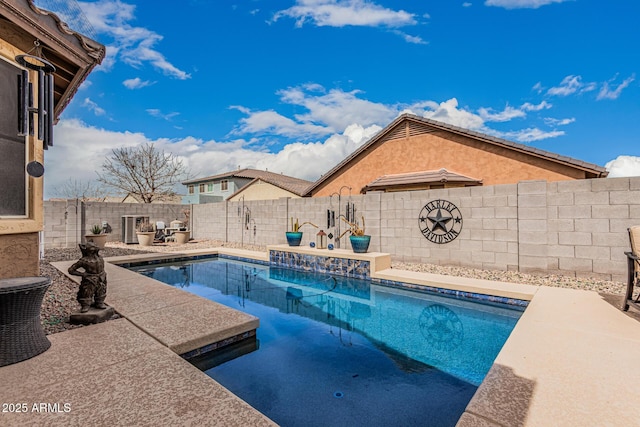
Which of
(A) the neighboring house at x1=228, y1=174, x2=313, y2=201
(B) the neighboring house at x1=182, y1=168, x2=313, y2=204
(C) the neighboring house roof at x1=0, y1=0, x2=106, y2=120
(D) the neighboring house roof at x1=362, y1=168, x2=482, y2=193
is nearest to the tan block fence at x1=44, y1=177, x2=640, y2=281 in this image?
(D) the neighboring house roof at x1=362, y1=168, x2=482, y2=193

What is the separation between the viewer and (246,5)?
9.13 m

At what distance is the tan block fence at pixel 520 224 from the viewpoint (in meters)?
5.57

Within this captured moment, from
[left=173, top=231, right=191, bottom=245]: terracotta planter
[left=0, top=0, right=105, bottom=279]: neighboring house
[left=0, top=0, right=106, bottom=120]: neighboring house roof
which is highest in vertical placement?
[left=0, top=0, right=106, bottom=120]: neighboring house roof

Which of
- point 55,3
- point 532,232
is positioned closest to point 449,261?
point 532,232

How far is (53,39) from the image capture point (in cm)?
343

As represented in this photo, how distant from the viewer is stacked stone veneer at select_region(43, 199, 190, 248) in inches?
471

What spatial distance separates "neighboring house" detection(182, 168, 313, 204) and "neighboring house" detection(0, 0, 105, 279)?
18517 mm

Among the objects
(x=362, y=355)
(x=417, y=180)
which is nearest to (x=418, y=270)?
(x=362, y=355)

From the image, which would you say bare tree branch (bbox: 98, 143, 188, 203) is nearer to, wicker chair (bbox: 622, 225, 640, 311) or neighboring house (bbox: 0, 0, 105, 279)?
neighboring house (bbox: 0, 0, 105, 279)

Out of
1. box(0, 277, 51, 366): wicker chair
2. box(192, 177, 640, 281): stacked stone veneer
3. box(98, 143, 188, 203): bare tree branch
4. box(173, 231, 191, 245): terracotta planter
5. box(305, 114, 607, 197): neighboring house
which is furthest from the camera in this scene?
box(98, 143, 188, 203): bare tree branch

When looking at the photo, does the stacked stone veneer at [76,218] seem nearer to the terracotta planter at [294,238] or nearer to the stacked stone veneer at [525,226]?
the terracotta planter at [294,238]

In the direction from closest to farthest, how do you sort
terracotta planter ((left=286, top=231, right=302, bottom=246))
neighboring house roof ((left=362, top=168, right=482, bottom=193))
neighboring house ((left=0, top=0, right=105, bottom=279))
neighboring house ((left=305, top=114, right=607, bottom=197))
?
1. neighboring house ((left=0, top=0, right=105, bottom=279))
2. terracotta planter ((left=286, top=231, right=302, bottom=246))
3. neighboring house ((left=305, top=114, right=607, bottom=197))
4. neighboring house roof ((left=362, top=168, right=482, bottom=193))

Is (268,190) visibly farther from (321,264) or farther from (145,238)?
(321,264)

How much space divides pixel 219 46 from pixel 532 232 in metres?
11.9
